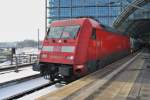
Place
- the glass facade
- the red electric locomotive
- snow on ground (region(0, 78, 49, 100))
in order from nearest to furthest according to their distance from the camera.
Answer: snow on ground (region(0, 78, 49, 100)) < the red electric locomotive < the glass facade

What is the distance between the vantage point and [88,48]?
14539 mm

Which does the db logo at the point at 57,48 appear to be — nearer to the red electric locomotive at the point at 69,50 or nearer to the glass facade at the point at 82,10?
the red electric locomotive at the point at 69,50

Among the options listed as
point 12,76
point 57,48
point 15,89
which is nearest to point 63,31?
point 57,48

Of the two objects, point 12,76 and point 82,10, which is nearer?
point 12,76

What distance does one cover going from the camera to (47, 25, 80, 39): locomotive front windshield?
47.2 feet

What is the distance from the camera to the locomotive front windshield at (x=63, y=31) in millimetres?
14398

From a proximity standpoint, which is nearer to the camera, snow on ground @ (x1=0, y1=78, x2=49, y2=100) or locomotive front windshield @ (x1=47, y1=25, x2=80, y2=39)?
snow on ground @ (x1=0, y1=78, x2=49, y2=100)

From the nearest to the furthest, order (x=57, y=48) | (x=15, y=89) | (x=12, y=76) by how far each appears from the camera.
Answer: (x=15, y=89)
(x=57, y=48)
(x=12, y=76)

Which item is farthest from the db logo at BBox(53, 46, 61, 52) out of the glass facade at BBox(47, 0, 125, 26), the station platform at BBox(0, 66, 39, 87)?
the glass facade at BBox(47, 0, 125, 26)

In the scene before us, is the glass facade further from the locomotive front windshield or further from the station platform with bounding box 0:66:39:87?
the locomotive front windshield

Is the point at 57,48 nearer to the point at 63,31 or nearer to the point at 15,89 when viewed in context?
the point at 63,31

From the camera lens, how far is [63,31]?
1490 centimetres

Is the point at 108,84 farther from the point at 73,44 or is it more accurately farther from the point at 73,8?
the point at 73,8

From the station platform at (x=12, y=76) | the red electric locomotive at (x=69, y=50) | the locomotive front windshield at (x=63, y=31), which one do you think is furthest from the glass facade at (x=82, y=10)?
the red electric locomotive at (x=69, y=50)
